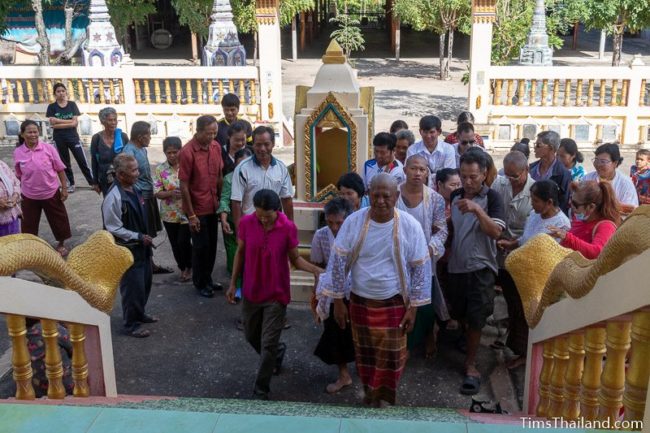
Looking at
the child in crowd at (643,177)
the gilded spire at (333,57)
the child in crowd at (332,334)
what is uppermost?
the gilded spire at (333,57)

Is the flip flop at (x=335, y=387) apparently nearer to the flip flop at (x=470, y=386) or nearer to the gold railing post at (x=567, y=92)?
the flip flop at (x=470, y=386)

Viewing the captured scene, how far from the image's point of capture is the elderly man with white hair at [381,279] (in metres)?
3.88

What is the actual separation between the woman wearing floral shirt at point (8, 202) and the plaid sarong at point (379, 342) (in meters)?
3.42

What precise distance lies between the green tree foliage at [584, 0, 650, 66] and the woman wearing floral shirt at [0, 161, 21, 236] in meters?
15.3

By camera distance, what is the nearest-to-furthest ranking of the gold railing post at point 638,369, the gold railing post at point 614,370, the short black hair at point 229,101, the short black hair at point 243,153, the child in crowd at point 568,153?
the gold railing post at point 638,369, the gold railing post at point 614,370, the child in crowd at point 568,153, the short black hair at point 243,153, the short black hair at point 229,101

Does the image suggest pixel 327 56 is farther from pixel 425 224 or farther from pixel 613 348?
pixel 613 348

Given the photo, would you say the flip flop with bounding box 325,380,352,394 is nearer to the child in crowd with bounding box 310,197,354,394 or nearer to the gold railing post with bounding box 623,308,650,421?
the child in crowd with bounding box 310,197,354,394

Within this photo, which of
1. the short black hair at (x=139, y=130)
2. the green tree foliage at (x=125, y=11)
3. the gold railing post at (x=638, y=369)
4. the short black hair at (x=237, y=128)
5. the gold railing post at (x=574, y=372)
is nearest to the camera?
the gold railing post at (x=638, y=369)

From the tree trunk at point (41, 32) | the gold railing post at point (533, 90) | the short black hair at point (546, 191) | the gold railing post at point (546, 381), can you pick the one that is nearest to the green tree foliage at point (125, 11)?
the tree trunk at point (41, 32)

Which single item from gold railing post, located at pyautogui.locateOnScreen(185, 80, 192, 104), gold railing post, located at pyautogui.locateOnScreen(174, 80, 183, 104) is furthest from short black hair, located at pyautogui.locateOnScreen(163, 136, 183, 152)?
gold railing post, located at pyautogui.locateOnScreen(185, 80, 192, 104)

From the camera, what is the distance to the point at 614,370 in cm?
226

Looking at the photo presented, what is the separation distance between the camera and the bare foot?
4598 mm

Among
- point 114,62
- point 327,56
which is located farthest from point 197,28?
point 327,56

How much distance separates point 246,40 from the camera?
30.1 metres
